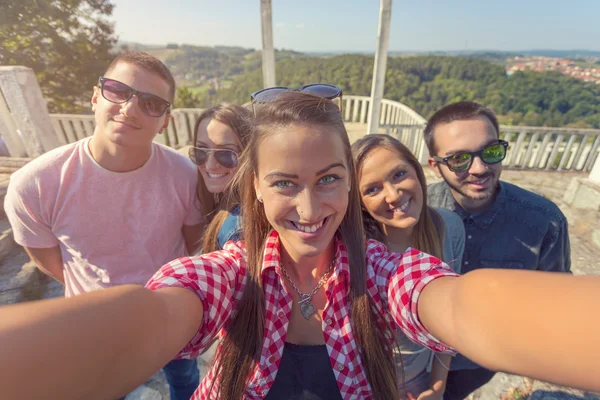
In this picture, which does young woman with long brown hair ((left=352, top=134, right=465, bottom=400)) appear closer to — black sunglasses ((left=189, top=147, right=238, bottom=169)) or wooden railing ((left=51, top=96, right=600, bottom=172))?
black sunglasses ((left=189, top=147, right=238, bottom=169))

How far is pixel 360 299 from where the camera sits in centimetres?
109

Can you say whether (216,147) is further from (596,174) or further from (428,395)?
(596,174)

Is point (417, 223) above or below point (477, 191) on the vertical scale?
below

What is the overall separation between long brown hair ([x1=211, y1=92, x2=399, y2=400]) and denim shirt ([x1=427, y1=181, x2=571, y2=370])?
3.25 ft

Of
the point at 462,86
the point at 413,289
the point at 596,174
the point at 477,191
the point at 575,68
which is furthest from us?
the point at 462,86

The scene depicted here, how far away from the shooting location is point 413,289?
94 cm

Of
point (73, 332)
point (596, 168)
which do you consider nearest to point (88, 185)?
point (73, 332)

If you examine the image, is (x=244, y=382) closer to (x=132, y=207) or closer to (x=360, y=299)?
(x=360, y=299)

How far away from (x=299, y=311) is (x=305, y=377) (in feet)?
0.78

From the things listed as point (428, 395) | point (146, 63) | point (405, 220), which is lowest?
point (428, 395)

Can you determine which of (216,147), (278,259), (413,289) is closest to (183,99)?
(216,147)

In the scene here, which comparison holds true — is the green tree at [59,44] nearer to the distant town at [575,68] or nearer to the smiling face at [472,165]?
the smiling face at [472,165]

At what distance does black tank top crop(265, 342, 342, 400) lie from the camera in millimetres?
1094

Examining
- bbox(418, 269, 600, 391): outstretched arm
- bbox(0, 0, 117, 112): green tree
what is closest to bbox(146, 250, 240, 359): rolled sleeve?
bbox(418, 269, 600, 391): outstretched arm
